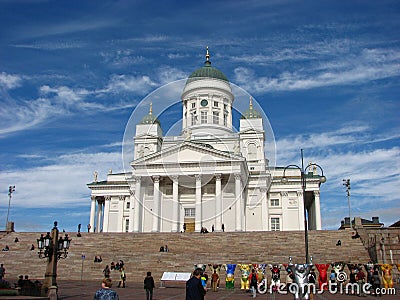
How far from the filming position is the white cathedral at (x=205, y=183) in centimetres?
5606

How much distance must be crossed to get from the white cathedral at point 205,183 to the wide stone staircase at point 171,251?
10.4m

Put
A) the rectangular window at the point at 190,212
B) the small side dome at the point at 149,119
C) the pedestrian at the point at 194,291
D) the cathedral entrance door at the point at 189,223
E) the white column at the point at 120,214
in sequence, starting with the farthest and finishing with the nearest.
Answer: the small side dome at the point at 149,119 < the white column at the point at 120,214 < the rectangular window at the point at 190,212 < the cathedral entrance door at the point at 189,223 < the pedestrian at the point at 194,291

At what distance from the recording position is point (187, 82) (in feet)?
266

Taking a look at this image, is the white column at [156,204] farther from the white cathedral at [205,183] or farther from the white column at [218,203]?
the white column at [218,203]

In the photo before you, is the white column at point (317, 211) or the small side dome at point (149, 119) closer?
the white column at point (317, 211)

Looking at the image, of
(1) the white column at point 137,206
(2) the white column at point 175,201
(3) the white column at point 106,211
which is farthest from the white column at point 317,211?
(3) the white column at point 106,211

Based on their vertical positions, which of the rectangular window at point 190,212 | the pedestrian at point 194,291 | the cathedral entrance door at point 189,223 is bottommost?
the pedestrian at point 194,291

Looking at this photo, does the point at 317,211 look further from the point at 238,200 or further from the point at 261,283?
the point at 261,283

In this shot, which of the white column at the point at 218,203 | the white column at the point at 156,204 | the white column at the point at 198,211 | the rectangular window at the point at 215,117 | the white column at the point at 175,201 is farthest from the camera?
the rectangular window at the point at 215,117

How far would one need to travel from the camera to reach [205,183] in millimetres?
57969

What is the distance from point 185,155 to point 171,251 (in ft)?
63.8

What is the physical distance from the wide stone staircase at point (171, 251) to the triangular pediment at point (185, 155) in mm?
13926

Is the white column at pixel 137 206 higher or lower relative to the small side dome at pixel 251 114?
lower

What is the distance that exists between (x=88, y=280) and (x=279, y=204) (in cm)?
3742
